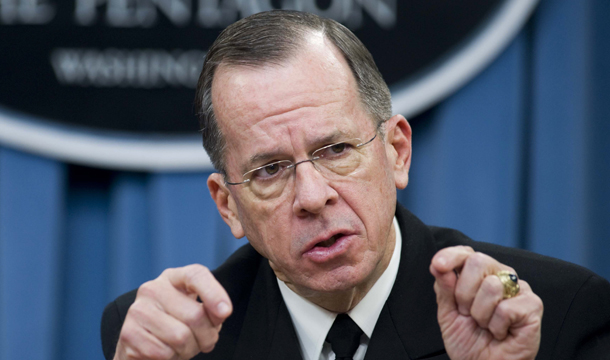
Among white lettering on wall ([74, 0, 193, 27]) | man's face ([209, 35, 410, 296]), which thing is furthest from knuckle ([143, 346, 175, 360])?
white lettering on wall ([74, 0, 193, 27])

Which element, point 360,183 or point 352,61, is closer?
point 360,183

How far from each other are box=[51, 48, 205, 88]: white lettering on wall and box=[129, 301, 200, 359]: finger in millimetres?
1080

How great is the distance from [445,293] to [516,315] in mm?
120

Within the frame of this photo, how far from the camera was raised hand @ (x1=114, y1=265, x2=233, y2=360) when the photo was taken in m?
1.12

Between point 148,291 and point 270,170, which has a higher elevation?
point 270,170

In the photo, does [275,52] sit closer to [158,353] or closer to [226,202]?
[226,202]

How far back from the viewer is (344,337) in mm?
1455

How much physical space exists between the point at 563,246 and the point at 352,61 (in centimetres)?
103

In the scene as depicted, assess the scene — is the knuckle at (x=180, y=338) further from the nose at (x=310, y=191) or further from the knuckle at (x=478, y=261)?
the knuckle at (x=478, y=261)

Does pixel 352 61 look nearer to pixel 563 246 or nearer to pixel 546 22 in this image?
pixel 546 22

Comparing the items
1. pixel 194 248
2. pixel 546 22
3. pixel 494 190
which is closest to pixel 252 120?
pixel 194 248

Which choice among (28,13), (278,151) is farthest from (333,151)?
(28,13)

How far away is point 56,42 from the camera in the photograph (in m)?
2.09

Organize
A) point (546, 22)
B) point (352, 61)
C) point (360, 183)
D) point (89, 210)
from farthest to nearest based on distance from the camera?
point (89, 210) → point (546, 22) → point (352, 61) → point (360, 183)
